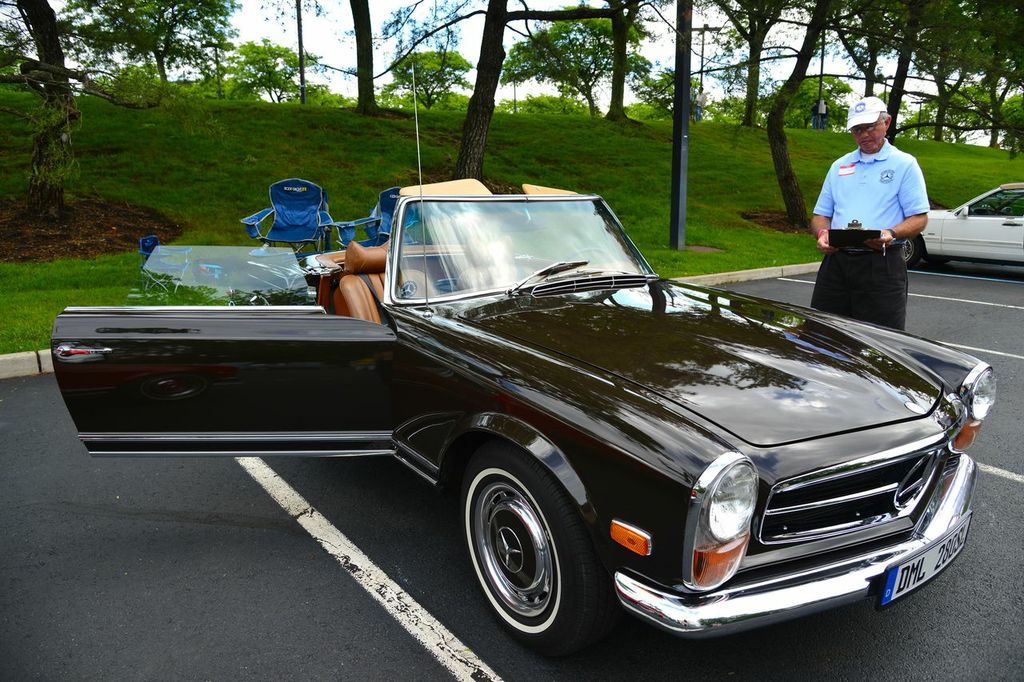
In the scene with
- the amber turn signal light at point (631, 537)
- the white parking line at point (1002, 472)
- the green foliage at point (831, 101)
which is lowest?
→ the white parking line at point (1002, 472)

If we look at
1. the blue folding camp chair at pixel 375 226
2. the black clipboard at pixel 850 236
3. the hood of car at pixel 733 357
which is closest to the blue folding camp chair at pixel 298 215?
the blue folding camp chair at pixel 375 226

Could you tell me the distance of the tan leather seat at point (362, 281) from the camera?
A: 12.0ft

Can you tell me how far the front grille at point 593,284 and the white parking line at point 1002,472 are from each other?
2.25m

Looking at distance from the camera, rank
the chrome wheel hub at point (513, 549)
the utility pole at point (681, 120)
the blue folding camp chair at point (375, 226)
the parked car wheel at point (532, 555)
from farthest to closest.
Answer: the utility pole at point (681, 120) < the blue folding camp chair at point (375, 226) < the chrome wheel hub at point (513, 549) < the parked car wheel at point (532, 555)

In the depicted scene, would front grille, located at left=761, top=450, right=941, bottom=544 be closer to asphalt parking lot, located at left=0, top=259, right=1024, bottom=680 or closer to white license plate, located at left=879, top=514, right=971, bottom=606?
white license plate, located at left=879, top=514, right=971, bottom=606

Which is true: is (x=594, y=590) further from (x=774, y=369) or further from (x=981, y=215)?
(x=981, y=215)

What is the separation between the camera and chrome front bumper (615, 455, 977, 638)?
1953mm

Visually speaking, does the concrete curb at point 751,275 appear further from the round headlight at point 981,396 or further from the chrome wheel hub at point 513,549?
the chrome wheel hub at point 513,549

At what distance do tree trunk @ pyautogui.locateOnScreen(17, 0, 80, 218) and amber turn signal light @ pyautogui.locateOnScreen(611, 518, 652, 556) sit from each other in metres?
9.55

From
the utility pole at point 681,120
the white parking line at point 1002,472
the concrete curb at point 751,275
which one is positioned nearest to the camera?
the white parking line at point 1002,472

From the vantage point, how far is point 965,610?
2.74 m

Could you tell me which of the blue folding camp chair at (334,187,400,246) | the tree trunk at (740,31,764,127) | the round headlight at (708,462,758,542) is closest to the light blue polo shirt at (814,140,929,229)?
the round headlight at (708,462,758,542)

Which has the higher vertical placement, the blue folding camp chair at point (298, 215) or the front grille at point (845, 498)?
the blue folding camp chair at point (298, 215)

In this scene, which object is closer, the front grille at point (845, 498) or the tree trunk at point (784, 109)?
the front grille at point (845, 498)
